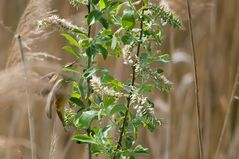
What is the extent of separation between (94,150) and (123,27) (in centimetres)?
22

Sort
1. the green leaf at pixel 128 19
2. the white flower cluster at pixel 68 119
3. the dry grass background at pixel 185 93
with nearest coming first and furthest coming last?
the green leaf at pixel 128 19, the white flower cluster at pixel 68 119, the dry grass background at pixel 185 93

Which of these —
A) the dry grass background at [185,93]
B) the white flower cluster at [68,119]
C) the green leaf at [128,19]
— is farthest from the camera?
the dry grass background at [185,93]

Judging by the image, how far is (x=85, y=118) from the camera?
806 millimetres

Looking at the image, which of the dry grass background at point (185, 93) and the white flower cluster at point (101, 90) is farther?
the dry grass background at point (185, 93)

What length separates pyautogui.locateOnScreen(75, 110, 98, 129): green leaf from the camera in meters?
0.80

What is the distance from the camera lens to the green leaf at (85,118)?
31.5 inches

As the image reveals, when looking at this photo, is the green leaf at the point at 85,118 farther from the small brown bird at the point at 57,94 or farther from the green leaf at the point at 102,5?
the green leaf at the point at 102,5

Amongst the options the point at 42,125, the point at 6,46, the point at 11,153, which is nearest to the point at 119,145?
the point at 11,153

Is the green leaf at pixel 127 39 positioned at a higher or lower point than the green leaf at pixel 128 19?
lower

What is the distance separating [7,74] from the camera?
1.11 m

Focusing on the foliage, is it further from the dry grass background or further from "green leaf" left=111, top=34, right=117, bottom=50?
the dry grass background

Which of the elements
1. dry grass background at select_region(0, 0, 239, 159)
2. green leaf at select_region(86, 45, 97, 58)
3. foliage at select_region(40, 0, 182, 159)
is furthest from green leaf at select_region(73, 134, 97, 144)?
dry grass background at select_region(0, 0, 239, 159)

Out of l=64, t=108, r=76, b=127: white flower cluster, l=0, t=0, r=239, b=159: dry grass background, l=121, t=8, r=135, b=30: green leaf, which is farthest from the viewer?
l=0, t=0, r=239, b=159: dry grass background

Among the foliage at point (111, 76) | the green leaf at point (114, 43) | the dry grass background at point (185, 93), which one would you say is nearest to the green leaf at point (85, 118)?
the foliage at point (111, 76)
